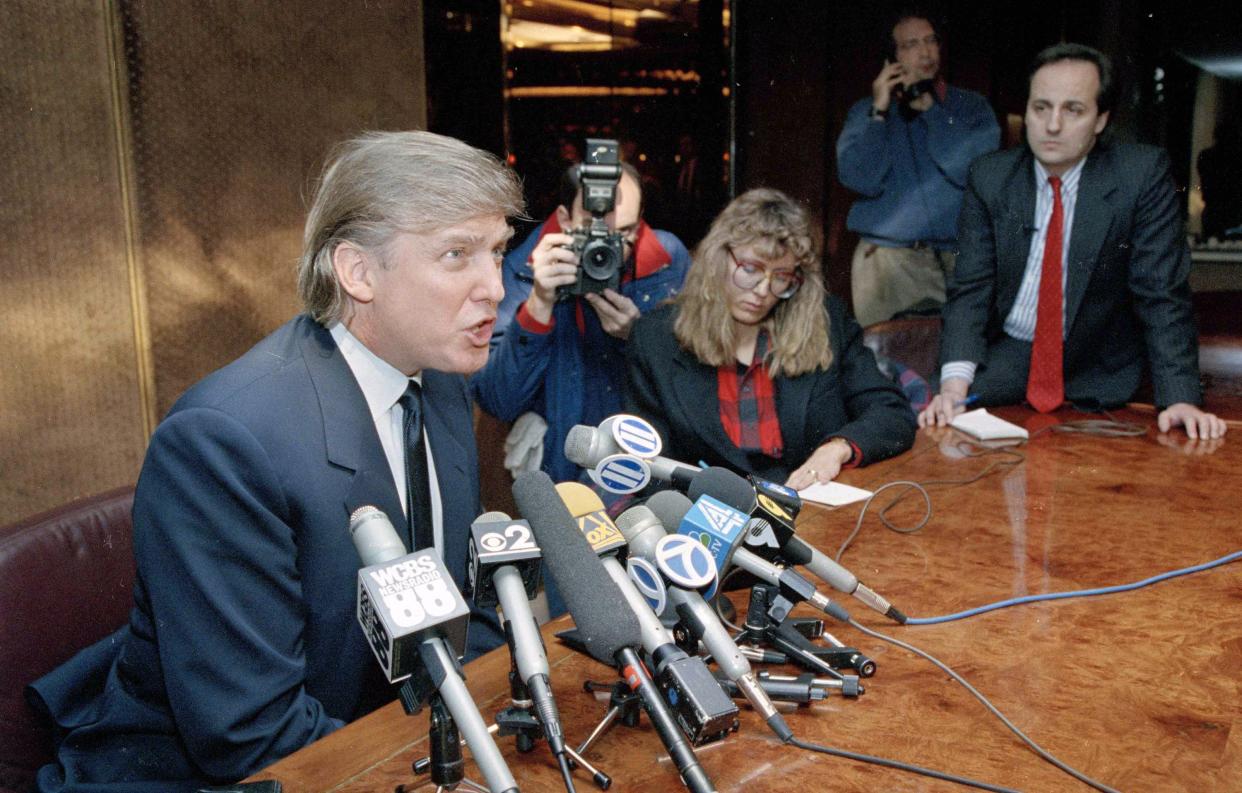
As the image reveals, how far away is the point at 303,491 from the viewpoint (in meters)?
1.29

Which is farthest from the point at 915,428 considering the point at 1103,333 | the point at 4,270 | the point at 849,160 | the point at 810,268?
the point at 849,160

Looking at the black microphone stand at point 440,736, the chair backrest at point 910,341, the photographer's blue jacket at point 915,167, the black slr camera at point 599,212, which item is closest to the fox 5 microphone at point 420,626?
the black microphone stand at point 440,736

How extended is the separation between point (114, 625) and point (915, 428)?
5.97 ft

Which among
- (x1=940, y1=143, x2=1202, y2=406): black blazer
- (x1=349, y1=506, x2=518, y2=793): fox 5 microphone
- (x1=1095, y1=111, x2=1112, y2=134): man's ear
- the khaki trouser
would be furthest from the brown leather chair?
the khaki trouser

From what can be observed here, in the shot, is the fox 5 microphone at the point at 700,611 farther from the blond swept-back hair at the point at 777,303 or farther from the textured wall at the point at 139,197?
the textured wall at the point at 139,197

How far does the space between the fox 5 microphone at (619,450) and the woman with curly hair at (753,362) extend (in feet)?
4.25

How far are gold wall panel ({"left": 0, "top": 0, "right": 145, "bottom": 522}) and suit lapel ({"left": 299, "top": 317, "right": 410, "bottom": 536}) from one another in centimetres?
140

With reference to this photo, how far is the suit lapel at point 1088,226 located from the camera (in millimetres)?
2824

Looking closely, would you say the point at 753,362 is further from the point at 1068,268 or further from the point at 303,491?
the point at 303,491

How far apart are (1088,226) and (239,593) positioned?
97.3 inches

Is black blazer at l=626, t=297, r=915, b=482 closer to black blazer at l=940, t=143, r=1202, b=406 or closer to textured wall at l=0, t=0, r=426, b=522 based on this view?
black blazer at l=940, t=143, r=1202, b=406

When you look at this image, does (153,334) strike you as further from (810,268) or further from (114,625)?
(810,268)

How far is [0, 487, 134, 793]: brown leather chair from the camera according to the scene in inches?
49.7

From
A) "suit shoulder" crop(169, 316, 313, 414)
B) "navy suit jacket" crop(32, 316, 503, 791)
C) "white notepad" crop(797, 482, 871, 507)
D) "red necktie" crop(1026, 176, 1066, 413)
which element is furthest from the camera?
"red necktie" crop(1026, 176, 1066, 413)
